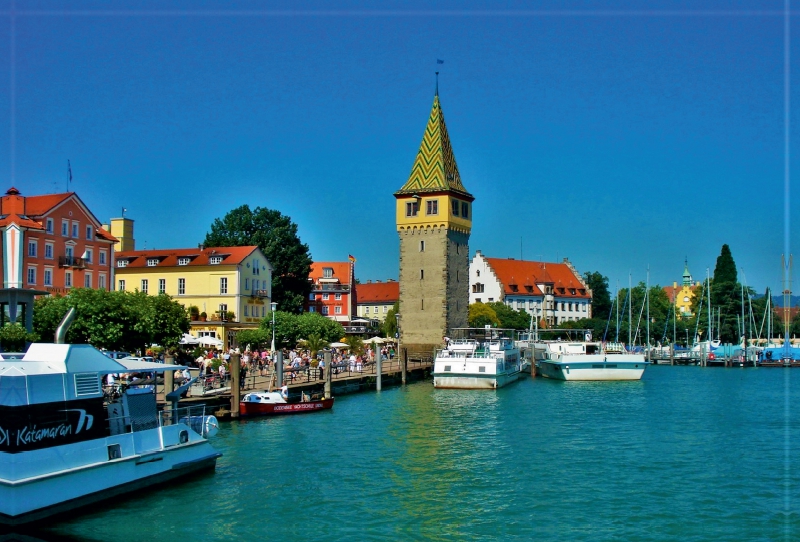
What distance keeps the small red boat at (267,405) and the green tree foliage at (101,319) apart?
6277 mm

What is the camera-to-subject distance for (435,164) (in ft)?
252

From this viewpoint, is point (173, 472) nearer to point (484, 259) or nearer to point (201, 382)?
Result: point (201, 382)

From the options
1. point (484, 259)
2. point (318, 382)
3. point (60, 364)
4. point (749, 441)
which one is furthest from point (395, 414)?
point (484, 259)

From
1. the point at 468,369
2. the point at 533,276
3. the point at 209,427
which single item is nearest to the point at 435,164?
the point at 468,369

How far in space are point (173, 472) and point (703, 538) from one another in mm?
13828

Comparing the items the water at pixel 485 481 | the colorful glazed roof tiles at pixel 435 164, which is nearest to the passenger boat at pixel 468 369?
the water at pixel 485 481

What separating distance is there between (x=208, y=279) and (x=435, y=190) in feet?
67.8

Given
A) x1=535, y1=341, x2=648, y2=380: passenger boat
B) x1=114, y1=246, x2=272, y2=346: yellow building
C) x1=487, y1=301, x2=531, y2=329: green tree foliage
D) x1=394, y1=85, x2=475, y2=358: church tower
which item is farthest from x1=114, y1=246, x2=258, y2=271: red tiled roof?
x1=487, y1=301, x2=531, y2=329: green tree foliage

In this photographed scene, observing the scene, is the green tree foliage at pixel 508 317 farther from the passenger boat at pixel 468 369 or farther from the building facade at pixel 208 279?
→ the passenger boat at pixel 468 369

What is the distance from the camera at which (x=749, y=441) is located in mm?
32781

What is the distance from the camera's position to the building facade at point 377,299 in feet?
404

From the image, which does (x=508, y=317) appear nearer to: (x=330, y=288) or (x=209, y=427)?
(x=330, y=288)

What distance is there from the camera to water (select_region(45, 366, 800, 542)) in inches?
797

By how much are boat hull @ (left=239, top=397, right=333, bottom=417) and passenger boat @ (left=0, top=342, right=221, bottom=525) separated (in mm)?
11320
